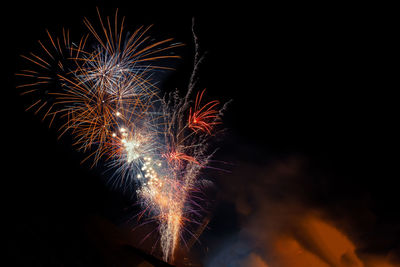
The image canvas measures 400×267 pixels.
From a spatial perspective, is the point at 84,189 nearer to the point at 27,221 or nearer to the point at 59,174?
the point at 59,174

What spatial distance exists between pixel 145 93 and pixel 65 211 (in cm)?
601

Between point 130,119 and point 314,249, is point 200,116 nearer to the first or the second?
point 130,119

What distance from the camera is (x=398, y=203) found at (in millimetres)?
11250

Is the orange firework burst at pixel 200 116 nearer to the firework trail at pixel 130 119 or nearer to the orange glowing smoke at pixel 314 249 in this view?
the firework trail at pixel 130 119

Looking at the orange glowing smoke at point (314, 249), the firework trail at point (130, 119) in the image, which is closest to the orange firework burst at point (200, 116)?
the firework trail at point (130, 119)

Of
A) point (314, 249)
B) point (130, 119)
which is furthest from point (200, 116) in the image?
point (314, 249)

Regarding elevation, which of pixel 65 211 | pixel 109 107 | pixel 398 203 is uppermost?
pixel 398 203

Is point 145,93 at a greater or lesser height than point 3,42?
greater

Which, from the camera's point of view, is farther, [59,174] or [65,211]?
[59,174]

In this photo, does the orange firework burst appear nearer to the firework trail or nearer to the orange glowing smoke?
the firework trail

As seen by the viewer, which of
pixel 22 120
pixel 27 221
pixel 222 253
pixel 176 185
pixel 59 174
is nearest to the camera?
pixel 27 221

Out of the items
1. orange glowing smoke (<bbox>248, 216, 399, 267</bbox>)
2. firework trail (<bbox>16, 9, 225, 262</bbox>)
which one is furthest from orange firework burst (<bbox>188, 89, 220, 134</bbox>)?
orange glowing smoke (<bbox>248, 216, 399, 267</bbox>)

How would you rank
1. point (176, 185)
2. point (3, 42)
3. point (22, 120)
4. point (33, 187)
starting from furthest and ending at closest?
point (176, 185)
point (22, 120)
point (33, 187)
point (3, 42)

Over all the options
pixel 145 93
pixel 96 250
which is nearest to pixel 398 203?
pixel 145 93
